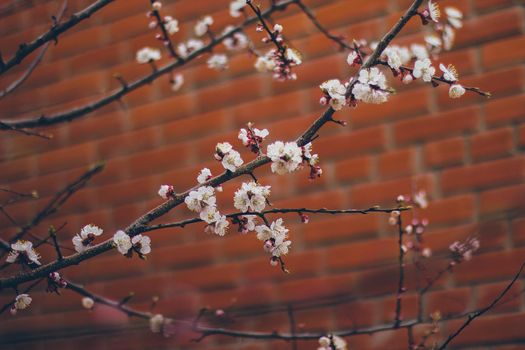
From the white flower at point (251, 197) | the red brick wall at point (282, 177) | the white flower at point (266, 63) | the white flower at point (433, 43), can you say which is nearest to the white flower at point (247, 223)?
the white flower at point (251, 197)

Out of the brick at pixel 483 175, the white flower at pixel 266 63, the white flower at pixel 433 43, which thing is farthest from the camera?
the brick at pixel 483 175

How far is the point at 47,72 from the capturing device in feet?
9.39

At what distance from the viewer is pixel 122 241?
1.25 m

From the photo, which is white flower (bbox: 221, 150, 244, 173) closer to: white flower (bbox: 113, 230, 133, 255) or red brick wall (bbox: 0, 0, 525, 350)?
white flower (bbox: 113, 230, 133, 255)

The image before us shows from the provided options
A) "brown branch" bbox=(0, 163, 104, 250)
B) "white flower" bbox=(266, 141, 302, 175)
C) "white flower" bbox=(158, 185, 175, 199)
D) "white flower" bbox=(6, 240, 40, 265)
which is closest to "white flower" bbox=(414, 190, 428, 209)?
"white flower" bbox=(266, 141, 302, 175)

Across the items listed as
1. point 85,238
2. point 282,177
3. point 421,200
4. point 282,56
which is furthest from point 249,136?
point 282,177

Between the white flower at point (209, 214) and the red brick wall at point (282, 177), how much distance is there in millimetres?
1065

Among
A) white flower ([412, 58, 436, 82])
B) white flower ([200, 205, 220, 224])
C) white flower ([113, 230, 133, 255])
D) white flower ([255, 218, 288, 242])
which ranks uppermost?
white flower ([412, 58, 436, 82])

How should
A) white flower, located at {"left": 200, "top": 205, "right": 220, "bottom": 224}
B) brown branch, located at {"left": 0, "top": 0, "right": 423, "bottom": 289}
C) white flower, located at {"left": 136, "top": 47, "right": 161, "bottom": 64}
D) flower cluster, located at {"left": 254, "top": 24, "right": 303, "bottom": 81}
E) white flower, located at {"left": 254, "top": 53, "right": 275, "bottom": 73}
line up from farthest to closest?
white flower, located at {"left": 136, "top": 47, "right": 161, "bottom": 64} < white flower, located at {"left": 254, "top": 53, "right": 275, "bottom": 73} < flower cluster, located at {"left": 254, "top": 24, "right": 303, "bottom": 81} < white flower, located at {"left": 200, "top": 205, "right": 220, "bottom": 224} < brown branch, located at {"left": 0, "top": 0, "right": 423, "bottom": 289}

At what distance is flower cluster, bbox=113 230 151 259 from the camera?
1245 millimetres

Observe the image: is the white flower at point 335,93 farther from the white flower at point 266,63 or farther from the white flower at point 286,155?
the white flower at point 266,63

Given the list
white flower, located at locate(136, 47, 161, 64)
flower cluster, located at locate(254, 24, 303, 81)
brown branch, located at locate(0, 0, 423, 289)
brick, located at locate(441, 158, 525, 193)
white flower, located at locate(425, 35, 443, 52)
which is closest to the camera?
brown branch, located at locate(0, 0, 423, 289)

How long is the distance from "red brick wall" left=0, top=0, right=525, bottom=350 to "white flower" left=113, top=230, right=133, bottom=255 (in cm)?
114

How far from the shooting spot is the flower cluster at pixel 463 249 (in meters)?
1.87
